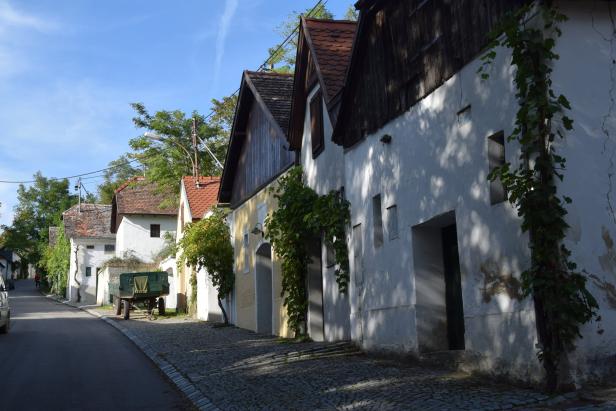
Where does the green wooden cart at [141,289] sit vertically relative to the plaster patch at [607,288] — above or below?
above

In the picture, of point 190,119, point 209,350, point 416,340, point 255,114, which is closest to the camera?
point 416,340

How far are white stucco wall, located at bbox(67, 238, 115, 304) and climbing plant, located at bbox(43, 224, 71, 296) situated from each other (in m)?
0.91

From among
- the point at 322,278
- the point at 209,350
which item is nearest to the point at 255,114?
the point at 322,278

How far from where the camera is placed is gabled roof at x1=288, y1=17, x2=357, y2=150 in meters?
15.5

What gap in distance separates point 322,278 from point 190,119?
26834 mm

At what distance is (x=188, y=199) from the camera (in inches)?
1222

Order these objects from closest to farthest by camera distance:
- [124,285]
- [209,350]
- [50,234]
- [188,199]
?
[209,350]
[124,285]
[188,199]
[50,234]

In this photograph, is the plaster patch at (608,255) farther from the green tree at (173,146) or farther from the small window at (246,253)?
the green tree at (173,146)

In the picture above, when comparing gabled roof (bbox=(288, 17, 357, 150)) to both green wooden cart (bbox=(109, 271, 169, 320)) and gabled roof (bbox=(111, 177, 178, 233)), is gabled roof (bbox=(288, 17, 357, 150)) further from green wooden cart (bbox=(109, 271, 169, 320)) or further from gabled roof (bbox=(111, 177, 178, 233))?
gabled roof (bbox=(111, 177, 178, 233))

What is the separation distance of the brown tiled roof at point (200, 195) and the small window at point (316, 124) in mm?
13741

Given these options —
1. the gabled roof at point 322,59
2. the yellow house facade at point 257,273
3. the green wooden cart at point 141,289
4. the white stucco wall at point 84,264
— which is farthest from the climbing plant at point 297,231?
the white stucco wall at point 84,264

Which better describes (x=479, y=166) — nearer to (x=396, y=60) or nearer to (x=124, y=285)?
(x=396, y=60)

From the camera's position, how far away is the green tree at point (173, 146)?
40.6m

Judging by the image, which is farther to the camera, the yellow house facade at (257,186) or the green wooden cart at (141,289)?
the green wooden cart at (141,289)
